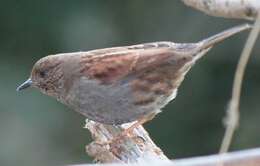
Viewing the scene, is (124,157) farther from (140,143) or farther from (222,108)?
(222,108)

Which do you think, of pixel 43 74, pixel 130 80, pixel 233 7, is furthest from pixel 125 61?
pixel 233 7

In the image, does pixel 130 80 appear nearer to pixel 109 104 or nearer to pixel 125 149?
pixel 109 104

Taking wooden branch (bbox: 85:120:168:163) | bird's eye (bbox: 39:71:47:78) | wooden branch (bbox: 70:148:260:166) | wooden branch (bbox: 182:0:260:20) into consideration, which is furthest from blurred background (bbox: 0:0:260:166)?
wooden branch (bbox: 70:148:260:166)

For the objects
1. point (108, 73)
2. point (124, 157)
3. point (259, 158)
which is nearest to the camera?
point (259, 158)

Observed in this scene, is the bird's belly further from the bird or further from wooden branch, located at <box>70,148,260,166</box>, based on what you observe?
wooden branch, located at <box>70,148,260,166</box>

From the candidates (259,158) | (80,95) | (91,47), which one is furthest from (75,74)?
(91,47)
